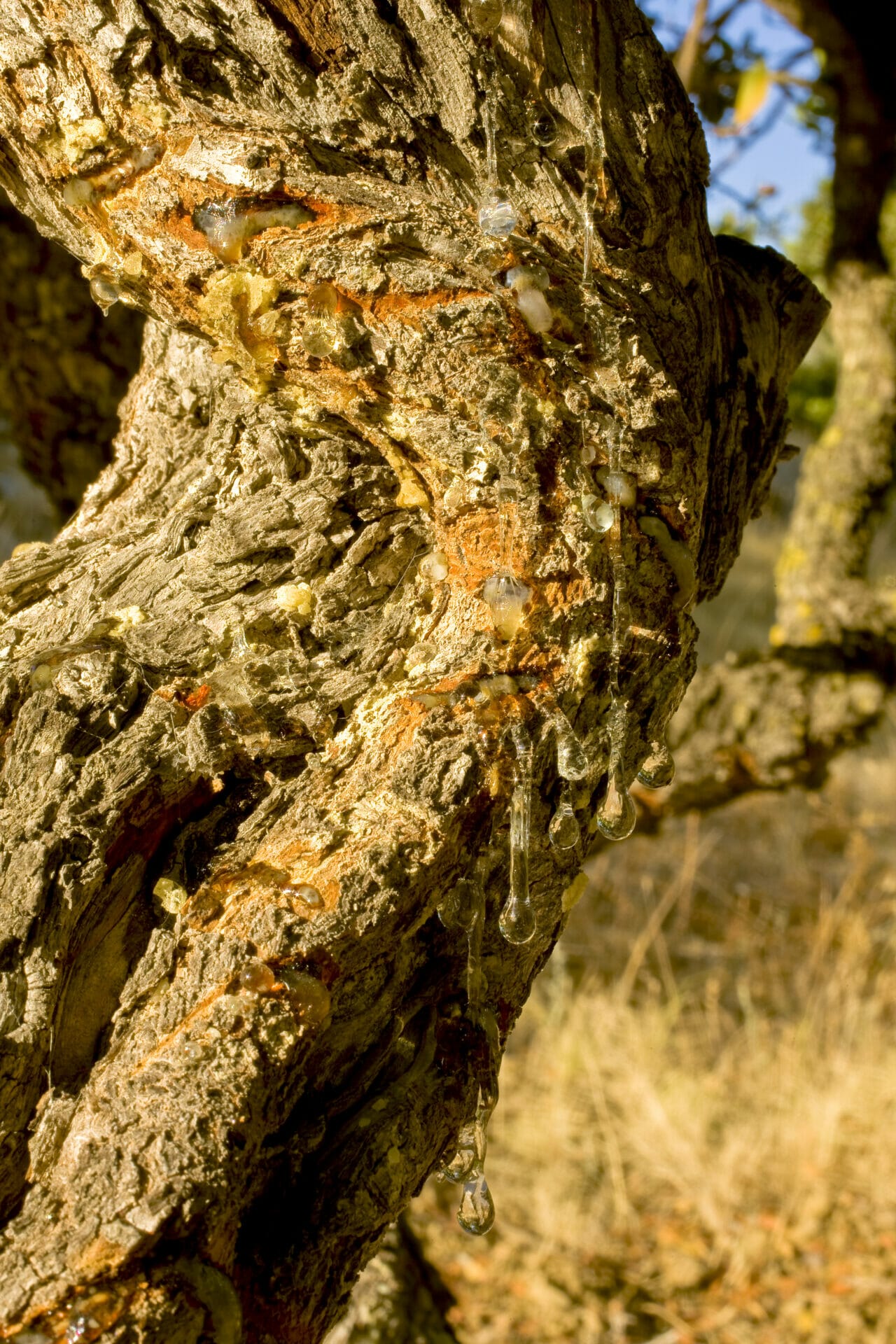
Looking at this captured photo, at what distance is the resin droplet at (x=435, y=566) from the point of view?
105 centimetres

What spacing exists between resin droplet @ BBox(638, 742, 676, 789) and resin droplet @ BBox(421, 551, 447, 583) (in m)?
0.28

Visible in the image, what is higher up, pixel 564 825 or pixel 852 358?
pixel 564 825

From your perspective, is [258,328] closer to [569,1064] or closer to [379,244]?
[379,244]

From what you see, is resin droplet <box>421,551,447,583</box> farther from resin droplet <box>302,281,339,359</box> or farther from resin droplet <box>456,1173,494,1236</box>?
resin droplet <box>456,1173,494,1236</box>

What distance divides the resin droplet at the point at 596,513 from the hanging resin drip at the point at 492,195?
24 cm

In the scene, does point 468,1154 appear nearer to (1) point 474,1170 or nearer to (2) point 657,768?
(1) point 474,1170

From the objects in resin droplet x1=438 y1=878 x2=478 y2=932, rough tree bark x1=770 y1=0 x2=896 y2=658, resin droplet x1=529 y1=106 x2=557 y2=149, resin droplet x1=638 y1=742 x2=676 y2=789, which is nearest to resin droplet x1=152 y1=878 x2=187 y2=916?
resin droplet x1=438 y1=878 x2=478 y2=932

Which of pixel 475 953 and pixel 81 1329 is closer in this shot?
pixel 81 1329

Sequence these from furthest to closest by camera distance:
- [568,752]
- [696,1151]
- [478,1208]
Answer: [696,1151] < [478,1208] < [568,752]

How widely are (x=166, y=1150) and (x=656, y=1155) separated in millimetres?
3202

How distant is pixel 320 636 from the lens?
1.06 m

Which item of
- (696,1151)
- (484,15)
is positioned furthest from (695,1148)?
(484,15)

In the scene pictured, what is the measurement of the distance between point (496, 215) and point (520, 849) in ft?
1.85

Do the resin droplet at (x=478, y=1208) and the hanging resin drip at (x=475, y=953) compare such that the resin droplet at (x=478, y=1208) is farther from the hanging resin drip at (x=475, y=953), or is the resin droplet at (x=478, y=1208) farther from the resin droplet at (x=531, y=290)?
the resin droplet at (x=531, y=290)
